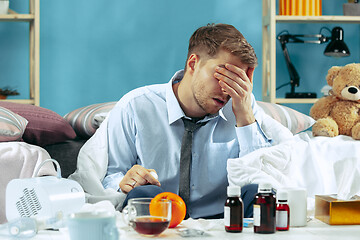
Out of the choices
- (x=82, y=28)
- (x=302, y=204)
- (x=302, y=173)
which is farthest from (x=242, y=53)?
(x=82, y=28)

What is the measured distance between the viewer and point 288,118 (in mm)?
2227

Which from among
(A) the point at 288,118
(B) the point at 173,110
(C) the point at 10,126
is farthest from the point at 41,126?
(A) the point at 288,118

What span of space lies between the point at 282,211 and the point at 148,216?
286 millimetres

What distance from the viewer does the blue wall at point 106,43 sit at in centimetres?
269

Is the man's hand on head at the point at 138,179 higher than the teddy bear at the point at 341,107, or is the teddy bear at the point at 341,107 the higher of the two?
the teddy bear at the point at 341,107

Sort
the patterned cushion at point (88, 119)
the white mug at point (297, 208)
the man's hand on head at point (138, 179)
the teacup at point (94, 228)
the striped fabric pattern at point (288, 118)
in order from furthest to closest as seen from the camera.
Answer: the striped fabric pattern at point (288, 118) < the patterned cushion at point (88, 119) < the man's hand on head at point (138, 179) < the white mug at point (297, 208) < the teacup at point (94, 228)

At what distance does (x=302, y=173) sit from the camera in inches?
76.1

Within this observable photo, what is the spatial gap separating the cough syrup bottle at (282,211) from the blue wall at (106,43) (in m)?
1.74

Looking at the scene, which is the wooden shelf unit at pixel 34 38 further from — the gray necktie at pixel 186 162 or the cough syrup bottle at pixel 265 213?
the cough syrup bottle at pixel 265 213

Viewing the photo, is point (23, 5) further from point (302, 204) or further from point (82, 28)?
point (302, 204)

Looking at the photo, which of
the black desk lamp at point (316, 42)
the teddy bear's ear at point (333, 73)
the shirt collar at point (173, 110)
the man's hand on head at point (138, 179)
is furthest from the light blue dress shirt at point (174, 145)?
the black desk lamp at point (316, 42)

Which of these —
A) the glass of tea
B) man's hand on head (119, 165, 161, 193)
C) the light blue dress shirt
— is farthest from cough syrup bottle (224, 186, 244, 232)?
the light blue dress shirt

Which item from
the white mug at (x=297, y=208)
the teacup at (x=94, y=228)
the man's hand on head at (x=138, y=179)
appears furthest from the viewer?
the man's hand on head at (x=138, y=179)

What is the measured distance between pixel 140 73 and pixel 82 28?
38cm
